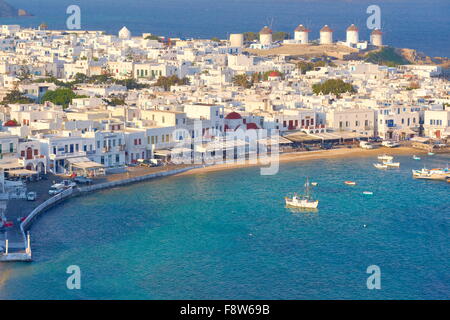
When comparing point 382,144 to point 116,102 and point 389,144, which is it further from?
point 116,102

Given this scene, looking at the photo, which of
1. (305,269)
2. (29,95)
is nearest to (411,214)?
(305,269)

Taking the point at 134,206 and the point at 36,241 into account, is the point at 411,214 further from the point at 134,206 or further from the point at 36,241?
the point at 36,241

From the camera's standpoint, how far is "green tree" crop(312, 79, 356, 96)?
51156 mm

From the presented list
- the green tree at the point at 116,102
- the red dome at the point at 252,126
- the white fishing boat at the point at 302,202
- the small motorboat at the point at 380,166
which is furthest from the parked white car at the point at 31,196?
the green tree at the point at 116,102

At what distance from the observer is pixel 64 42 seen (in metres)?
74.3

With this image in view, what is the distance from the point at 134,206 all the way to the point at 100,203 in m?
1.07

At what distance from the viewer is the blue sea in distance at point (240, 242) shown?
22031 millimetres

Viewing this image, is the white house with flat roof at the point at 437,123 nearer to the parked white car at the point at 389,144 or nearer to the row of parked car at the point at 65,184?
the parked white car at the point at 389,144

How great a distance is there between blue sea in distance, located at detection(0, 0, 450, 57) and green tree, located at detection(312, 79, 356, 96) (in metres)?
37.6

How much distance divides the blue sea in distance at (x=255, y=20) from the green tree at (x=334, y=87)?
37.6m

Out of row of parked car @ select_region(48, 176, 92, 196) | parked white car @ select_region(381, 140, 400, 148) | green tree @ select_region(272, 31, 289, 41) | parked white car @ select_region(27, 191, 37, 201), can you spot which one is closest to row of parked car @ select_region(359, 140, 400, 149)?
parked white car @ select_region(381, 140, 400, 148)

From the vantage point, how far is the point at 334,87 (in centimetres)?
5153

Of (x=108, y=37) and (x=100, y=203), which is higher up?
(x=108, y=37)

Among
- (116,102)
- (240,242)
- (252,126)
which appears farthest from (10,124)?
(240,242)
